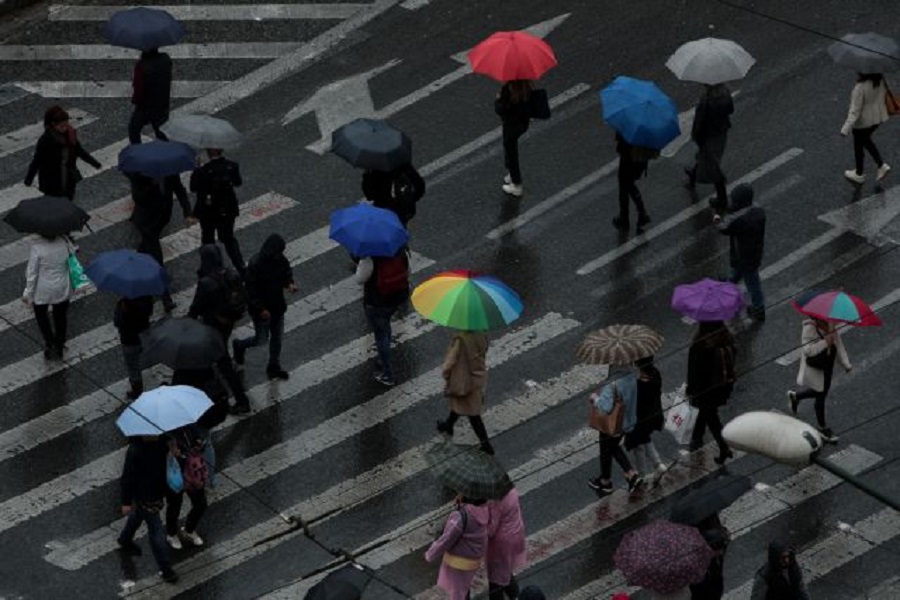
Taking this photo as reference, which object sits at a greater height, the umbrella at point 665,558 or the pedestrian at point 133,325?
the umbrella at point 665,558

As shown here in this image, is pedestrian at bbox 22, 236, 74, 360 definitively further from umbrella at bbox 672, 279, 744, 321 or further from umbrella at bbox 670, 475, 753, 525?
umbrella at bbox 670, 475, 753, 525

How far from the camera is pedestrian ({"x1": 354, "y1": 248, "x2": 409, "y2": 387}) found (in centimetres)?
2062

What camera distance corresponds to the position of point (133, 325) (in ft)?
66.7

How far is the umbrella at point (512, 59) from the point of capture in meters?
23.3

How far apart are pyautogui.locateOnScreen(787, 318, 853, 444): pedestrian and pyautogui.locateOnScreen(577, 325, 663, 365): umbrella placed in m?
1.63

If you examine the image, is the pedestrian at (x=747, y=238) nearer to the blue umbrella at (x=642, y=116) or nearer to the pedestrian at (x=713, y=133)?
the blue umbrella at (x=642, y=116)

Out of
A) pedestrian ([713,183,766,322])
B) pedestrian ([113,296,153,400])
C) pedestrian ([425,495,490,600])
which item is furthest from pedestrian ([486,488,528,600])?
pedestrian ([713,183,766,322])

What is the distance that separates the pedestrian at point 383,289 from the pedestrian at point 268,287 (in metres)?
0.64

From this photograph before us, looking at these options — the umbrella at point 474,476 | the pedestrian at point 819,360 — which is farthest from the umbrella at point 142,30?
the umbrella at point 474,476

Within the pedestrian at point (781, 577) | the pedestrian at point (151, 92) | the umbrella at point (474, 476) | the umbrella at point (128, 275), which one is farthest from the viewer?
the pedestrian at point (151, 92)

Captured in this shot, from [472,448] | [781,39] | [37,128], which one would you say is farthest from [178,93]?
[472,448]

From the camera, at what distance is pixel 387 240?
66.7 feet

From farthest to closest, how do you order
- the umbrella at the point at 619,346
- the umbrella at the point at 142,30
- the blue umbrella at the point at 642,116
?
the umbrella at the point at 142,30 → the blue umbrella at the point at 642,116 → the umbrella at the point at 619,346

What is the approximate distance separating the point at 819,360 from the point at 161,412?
551 centimetres
